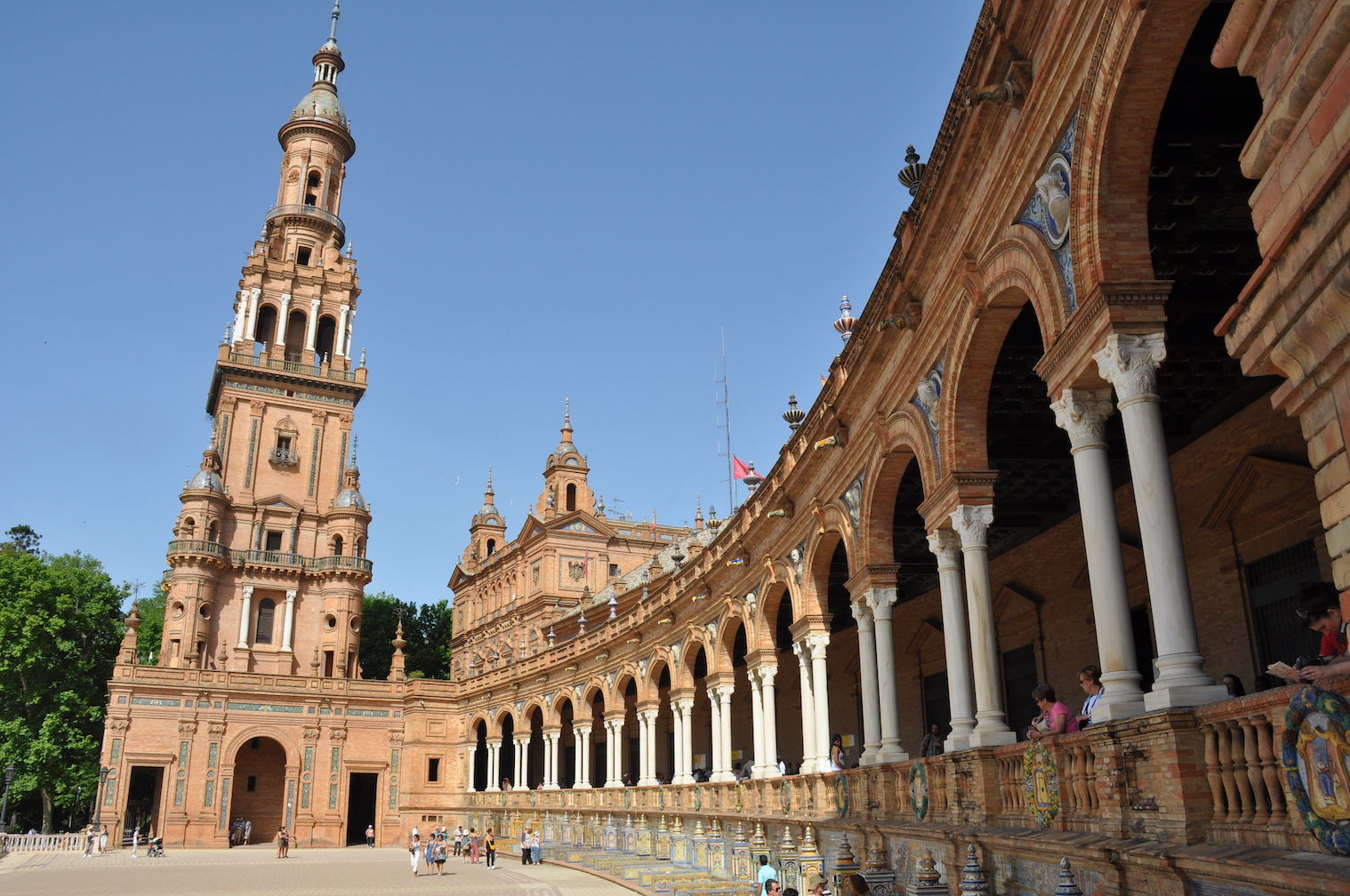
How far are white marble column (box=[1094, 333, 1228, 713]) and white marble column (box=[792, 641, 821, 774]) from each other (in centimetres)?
1254

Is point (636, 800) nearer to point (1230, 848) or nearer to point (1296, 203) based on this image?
point (1230, 848)

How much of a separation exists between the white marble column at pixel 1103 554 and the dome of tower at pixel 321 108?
68.5 meters

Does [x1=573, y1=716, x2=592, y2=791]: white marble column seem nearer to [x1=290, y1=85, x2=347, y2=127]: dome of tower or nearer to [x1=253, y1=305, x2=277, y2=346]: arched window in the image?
[x1=253, y1=305, x2=277, y2=346]: arched window

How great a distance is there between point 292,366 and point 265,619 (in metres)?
14.8

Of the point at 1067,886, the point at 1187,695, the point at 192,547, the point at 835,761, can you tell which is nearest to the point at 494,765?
the point at 192,547

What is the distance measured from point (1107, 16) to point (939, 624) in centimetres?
1778

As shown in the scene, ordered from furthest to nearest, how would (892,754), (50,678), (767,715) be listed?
(50,678), (767,715), (892,754)

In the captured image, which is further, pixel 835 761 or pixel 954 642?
pixel 835 761

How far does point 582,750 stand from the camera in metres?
40.3

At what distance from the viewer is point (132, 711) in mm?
47250

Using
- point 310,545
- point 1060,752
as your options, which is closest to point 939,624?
point 1060,752

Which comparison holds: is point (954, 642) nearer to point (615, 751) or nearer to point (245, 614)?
point (615, 751)

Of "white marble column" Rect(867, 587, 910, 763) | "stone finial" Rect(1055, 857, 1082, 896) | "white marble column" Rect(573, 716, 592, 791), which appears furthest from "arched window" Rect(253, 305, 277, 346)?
"stone finial" Rect(1055, 857, 1082, 896)

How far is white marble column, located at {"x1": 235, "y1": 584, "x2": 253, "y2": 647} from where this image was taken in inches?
2157
